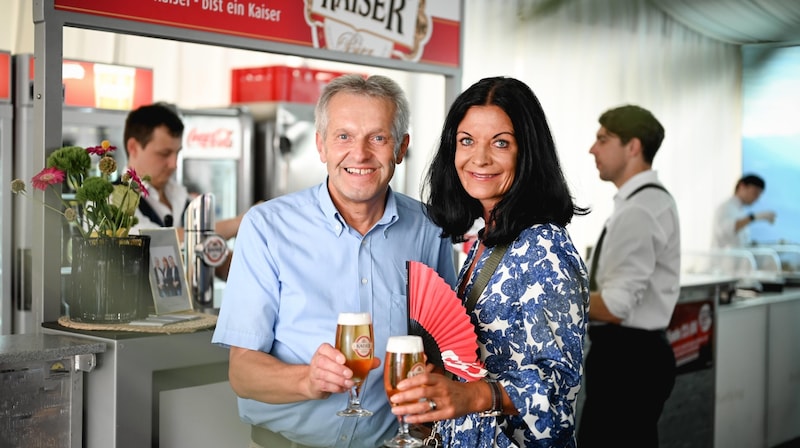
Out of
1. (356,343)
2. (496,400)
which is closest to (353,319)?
(356,343)

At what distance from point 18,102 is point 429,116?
3.95m

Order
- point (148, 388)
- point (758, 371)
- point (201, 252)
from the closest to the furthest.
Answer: point (148, 388)
point (201, 252)
point (758, 371)

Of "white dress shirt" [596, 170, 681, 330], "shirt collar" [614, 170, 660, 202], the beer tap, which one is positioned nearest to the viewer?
the beer tap

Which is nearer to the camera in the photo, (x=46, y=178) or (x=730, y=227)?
(x=46, y=178)

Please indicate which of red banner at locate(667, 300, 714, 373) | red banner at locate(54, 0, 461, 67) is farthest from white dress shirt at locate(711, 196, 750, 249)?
red banner at locate(54, 0, 461, 67)

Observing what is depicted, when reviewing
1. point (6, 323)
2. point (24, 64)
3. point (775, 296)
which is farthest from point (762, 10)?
point (6, 323)

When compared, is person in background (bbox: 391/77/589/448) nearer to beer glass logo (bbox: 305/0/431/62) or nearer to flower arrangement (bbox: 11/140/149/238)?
flower arrangement (bbox: 11/140/149/238)

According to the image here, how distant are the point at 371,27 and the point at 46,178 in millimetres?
1375

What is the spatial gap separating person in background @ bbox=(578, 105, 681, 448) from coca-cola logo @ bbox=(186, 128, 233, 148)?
3.26 m

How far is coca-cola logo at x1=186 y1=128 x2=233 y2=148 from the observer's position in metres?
6.12

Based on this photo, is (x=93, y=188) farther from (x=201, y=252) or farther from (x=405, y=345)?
(x=405, y=345)

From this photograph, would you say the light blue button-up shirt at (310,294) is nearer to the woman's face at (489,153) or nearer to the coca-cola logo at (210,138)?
the woman's face at (489,153)

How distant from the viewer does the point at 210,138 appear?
6.23 meters

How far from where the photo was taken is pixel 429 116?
8.00 metres
